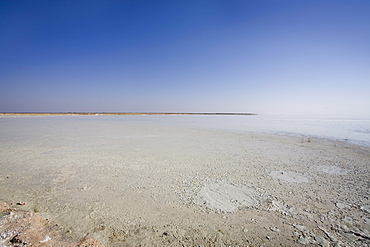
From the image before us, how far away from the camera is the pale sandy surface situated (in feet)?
7.36

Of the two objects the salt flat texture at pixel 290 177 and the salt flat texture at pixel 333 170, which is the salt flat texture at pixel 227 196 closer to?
the salt flat texture at pixel 290 177

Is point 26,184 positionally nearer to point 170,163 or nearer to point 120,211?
point 120,211

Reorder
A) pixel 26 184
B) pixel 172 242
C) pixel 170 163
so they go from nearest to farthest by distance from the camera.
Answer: pixel 172 242 < pixel 26 184 < pixel 170 163

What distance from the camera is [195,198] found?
318 centimetres

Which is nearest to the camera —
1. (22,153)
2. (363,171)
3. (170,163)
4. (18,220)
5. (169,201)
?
(18,220)

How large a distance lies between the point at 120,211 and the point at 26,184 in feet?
7.81

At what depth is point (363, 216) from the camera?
8.82ft

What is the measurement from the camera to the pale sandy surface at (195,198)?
224 cm

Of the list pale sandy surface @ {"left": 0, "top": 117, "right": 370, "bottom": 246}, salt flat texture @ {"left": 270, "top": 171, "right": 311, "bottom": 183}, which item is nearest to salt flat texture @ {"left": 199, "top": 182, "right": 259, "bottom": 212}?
pale sandy surface @ {"left": 0, "top": 117, "right": 370, "bottom": 246}

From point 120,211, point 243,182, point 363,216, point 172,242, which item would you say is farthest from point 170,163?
point 363,216

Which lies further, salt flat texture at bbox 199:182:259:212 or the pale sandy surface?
salt flat texture at bbox 199:182:259:212

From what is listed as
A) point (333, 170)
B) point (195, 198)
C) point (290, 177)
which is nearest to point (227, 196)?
point (195, 198)

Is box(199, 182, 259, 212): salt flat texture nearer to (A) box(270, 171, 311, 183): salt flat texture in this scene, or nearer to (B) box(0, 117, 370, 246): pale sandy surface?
(B) box(0, 117, 370, 246): pale sandy surface

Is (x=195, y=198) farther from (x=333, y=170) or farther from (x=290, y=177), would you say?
(x=333, y=170)
